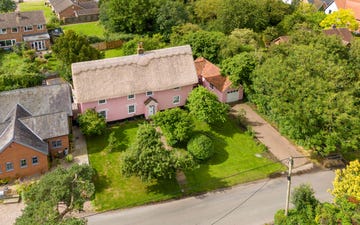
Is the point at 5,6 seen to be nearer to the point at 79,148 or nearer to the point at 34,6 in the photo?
the point at 34,6

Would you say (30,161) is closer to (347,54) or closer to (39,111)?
(39,111)

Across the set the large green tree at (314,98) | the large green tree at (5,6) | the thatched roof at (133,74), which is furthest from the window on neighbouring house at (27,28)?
the large green tree at (314,98)

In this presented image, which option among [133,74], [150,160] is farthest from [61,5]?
[150,160]

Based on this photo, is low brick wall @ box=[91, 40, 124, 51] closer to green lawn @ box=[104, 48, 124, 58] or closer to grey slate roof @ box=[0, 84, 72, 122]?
green lawn @ box=[104, 48, 124, 58]

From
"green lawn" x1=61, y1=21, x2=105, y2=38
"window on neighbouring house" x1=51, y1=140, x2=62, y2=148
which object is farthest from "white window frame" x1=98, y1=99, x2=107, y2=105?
"green lawn" x1=61, y1=21, x2=105, y2=38

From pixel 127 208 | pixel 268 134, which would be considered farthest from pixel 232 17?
pixel 127 208
